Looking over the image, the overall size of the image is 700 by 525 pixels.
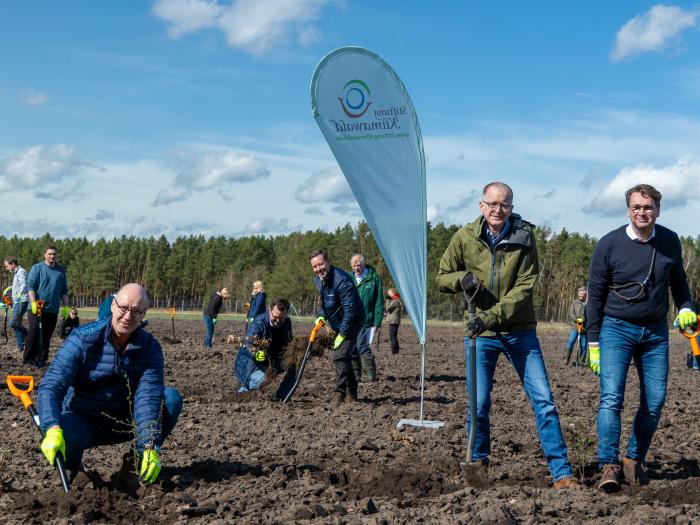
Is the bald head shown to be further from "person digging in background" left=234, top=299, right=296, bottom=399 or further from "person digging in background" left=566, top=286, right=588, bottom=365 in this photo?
"person digging in background" left=566, top=286, right=588, bottom=365

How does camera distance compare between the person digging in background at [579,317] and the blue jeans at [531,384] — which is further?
the person digging in background at [579,317]

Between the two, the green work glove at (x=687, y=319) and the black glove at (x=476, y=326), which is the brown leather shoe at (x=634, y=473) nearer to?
the green work glove at (x=687, y=319)

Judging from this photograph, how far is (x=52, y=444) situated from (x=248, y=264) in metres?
106

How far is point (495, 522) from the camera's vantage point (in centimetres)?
428

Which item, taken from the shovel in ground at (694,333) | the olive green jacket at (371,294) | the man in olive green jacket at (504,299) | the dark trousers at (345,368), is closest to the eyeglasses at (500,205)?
the man in olive green jacket at (504,299)

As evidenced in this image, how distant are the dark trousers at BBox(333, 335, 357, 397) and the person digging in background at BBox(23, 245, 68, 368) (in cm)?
522

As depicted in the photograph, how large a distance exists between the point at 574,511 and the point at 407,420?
11.2ft

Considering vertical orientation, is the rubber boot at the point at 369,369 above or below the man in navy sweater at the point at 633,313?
below

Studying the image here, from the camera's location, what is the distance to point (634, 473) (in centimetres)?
543

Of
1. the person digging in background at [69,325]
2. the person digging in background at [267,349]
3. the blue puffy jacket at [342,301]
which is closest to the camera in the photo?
the blue puffy jacket at [342,301]

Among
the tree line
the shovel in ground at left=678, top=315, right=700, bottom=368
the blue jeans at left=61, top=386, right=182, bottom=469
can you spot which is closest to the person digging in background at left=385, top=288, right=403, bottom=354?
the shovel in ground at left=678, top=315, right=700, bottom=368

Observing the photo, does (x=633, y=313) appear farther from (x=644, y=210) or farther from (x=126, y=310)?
(x=126, y=310)

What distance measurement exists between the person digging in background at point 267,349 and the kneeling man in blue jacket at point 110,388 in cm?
399

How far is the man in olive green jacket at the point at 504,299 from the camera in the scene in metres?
5.22
